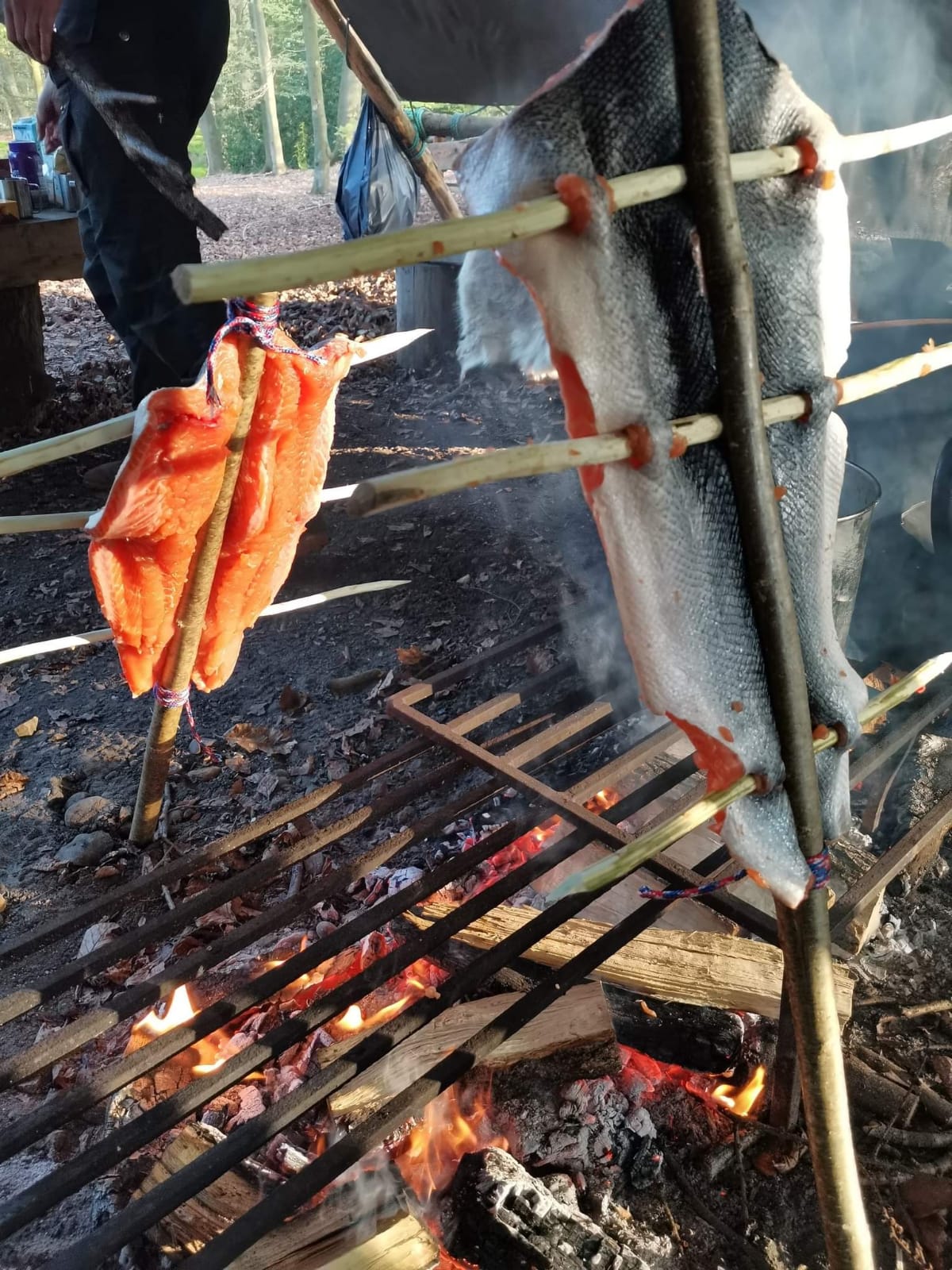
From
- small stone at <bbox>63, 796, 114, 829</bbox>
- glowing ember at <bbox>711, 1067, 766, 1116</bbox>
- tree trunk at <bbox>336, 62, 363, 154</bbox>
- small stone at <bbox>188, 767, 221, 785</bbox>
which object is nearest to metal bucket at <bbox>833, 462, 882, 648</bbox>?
glowing ember at <bbox>711, 1067, 766, 1116</bbox>

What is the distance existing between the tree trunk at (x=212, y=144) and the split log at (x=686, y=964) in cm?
3161

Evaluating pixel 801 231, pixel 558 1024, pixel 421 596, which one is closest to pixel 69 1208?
pixel 558 1024

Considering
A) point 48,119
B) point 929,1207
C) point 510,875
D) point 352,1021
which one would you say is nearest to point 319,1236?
point 352,1021

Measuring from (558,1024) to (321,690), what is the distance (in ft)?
7.94

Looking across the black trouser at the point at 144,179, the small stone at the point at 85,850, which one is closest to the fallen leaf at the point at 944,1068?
the small stone at the point at 85,850

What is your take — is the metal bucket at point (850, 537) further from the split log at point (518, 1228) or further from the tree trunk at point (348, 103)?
the tree trunk at point (348, 103)

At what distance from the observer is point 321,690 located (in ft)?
15.3

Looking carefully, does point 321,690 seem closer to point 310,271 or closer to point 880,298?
point 310,271

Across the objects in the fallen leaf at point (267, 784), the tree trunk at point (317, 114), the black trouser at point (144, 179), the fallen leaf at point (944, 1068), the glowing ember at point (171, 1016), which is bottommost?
the fallen leaf at point (944, 1068)

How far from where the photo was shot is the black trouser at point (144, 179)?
525 centimetres

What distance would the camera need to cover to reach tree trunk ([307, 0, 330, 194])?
22.6m

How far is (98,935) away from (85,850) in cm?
43

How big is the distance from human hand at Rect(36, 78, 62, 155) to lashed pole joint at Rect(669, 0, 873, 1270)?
6.03 metres

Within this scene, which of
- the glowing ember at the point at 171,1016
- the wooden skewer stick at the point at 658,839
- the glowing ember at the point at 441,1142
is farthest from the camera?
Result: the glowing ember at the point at 171,1016
